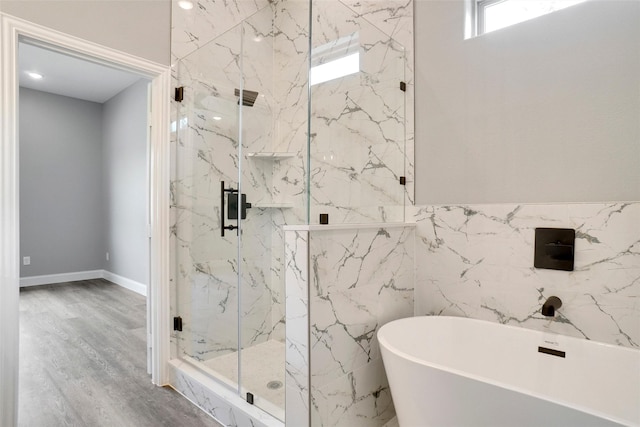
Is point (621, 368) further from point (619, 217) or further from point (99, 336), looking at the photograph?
point (99, 336)

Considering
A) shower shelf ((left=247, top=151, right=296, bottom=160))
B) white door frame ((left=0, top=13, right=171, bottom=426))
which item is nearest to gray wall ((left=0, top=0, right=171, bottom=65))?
white door frame ((left=0, top=13, right=171, bottom=426))

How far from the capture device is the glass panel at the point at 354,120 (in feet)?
5.81

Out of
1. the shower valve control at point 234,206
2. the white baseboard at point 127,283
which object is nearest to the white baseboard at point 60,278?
the white baseboard at point 127,283

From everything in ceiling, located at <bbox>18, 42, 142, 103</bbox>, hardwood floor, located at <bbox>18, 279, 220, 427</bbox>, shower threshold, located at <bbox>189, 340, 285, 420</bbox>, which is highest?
ceiling, located at <bbox>18, 42, 142, 103</bbox>

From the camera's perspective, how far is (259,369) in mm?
2211

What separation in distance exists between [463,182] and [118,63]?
7.50ft

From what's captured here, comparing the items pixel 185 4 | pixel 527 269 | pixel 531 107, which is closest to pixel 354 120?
pixel 531 107

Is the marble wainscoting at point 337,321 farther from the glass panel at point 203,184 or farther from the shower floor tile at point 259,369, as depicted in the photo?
the glass panel at point 203,184

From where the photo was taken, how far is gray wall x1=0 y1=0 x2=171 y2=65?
1.85 meters

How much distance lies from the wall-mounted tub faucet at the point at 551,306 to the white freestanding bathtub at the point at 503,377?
13 centimetres

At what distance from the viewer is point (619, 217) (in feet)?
5.23

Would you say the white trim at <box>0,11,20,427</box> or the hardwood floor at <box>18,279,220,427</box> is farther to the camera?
the hardwood floor at <box>18,279,220,427</box>

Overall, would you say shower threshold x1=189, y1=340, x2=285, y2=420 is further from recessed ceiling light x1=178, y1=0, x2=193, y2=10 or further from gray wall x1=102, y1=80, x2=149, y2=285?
gray wall x1=102, y1=80, x2=149, y2=285

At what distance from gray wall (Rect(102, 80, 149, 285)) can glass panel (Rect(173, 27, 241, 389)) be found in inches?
99.6
